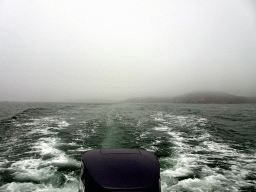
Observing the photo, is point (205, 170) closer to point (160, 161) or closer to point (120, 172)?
point (160, 161)

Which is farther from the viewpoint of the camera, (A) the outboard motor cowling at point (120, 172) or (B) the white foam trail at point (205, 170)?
(B) the white foam trail at point (205, 170)

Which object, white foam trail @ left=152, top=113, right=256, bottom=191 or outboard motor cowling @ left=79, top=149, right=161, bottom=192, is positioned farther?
white foam trail @ left=152, top=113, right=256, bottom=191

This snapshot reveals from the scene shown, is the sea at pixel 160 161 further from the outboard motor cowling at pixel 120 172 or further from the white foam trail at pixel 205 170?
the outboard motor cowling at pixel 120 172

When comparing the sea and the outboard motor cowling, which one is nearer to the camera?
the outboard motor cowling

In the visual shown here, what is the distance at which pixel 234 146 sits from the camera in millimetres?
10055

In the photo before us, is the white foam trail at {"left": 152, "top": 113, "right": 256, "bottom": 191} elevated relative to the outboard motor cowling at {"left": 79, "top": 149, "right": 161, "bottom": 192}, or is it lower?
lower

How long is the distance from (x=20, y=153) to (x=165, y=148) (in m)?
8.79

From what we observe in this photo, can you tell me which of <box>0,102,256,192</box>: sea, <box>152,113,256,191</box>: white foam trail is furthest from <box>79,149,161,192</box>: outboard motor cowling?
<box>152,113,256,191</box>: white foam trail

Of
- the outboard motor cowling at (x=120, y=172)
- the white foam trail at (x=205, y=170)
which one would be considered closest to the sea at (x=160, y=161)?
the white foam trail at (x=205, y=170)

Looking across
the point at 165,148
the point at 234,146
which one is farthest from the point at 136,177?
the point at 234,146

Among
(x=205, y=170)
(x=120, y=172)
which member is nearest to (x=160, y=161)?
(x=205, y=170)

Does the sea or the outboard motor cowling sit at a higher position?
the outboard motor cowling

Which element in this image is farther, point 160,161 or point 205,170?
point 160,161

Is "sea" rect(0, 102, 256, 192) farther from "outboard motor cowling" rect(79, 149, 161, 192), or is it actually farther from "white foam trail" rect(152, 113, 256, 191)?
"outboard motor cowling" rect(79, 149, 161, 192)
